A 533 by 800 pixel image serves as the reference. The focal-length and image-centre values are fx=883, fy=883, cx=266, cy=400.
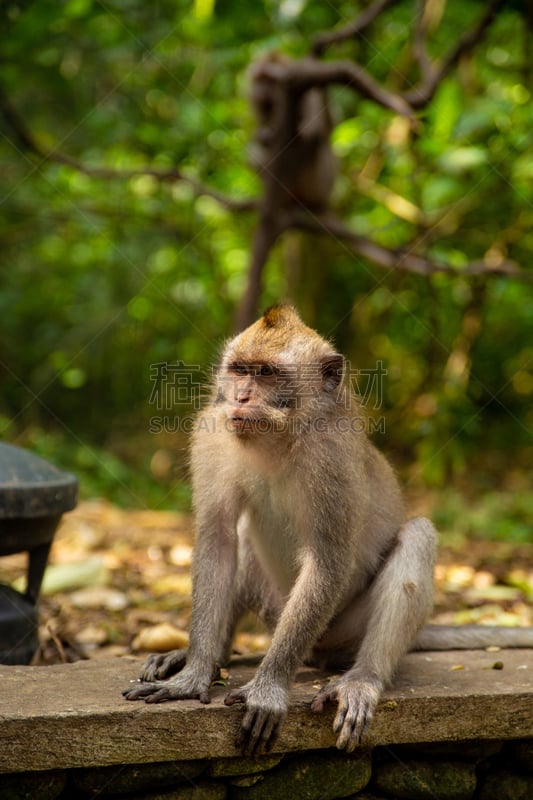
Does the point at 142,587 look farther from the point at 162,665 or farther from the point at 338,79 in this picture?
the point at 338,79

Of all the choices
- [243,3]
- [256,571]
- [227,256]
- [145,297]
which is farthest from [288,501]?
[227,256]

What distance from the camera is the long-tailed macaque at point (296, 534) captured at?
3223 mm

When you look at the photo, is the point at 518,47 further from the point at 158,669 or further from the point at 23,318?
the point at 158,669

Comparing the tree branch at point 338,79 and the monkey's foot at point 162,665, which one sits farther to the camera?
the tree branch at point 338,79

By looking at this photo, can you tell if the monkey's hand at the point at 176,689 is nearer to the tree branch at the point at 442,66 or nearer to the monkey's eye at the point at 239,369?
the monkey's eye at the point at 239,369

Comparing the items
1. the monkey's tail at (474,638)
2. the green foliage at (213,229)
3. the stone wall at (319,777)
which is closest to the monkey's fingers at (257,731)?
the stone wall at (319,777)

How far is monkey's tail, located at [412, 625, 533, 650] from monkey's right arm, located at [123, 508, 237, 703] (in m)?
0.99

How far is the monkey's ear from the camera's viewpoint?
3.50m

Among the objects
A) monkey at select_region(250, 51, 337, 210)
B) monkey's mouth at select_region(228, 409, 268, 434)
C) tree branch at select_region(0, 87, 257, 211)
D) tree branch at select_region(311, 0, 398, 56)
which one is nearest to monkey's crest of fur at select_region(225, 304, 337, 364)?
monkey's mouth at select_region(228, 409, 268, 434)

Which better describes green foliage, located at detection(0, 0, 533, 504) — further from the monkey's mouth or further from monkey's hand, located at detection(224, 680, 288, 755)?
monkey's hand, located at detection(224, 680, 288, 755)

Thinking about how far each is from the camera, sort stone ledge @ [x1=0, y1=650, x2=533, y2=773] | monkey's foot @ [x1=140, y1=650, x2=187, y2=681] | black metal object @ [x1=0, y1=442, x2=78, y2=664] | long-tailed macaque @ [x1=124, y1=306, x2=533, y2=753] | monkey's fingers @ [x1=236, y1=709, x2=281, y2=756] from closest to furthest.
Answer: stone ledge @ [x1=0, y1=650, x2=533, y2=773], monkey's fingers @ [x1=236, y1=709, x2=281, y2=756], long-tailed macaque @ [x1=124, y1=306, x2=533, y2=753], monkey's foot @ [x1=140, y1=650, x2=187, y2=681], black metal object @ [x1=0, y1=442, x2=78, y2=664]

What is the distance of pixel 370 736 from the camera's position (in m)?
3.21

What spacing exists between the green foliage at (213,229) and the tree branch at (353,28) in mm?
304

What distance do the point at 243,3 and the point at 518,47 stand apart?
4060mm
